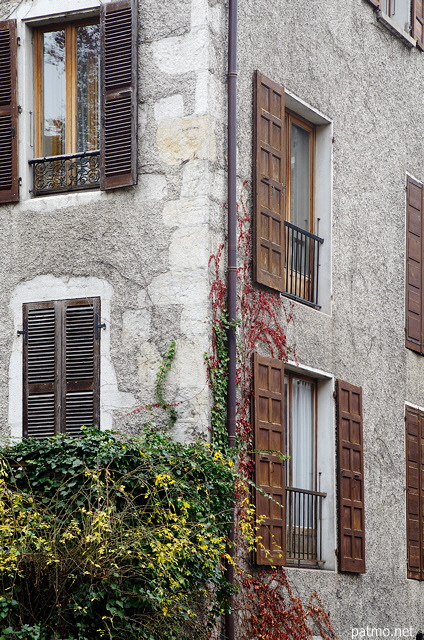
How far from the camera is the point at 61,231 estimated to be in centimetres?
1146

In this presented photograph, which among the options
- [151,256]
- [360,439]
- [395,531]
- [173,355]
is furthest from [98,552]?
[395,531]

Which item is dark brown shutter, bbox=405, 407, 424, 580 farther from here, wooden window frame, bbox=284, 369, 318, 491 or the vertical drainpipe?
the vertical drainpipe

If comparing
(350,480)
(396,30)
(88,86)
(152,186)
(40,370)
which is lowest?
(350,480)

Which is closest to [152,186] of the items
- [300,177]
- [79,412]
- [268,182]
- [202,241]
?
[202,241]

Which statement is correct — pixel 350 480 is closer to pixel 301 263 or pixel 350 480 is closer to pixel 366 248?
pixel 301 263

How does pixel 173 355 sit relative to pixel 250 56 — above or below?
below

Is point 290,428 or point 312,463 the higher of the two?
point 290,428

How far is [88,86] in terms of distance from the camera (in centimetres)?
1182

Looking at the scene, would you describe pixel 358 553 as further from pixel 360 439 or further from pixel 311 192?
pixel 311 192

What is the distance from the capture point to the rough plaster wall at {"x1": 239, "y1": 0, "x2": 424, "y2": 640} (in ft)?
40.9

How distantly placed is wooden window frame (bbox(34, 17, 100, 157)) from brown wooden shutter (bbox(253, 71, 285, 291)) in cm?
163

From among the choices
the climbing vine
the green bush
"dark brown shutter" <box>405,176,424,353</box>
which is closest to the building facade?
the climbing vine

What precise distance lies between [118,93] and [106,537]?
4.08 m

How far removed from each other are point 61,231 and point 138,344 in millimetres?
1273
